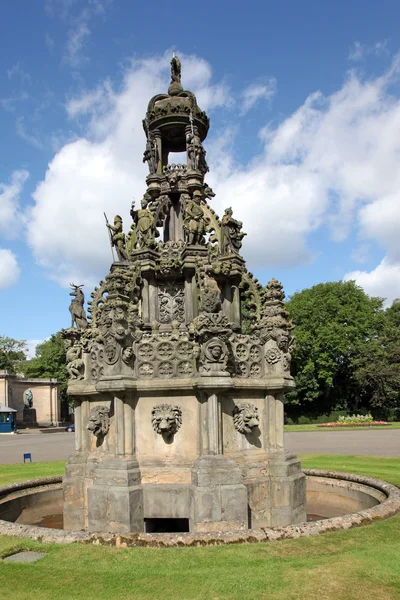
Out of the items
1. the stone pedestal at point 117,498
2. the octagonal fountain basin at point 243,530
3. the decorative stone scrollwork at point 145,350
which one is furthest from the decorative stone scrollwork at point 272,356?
the stone pedestal at point 117,498

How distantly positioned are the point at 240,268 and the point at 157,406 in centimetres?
406

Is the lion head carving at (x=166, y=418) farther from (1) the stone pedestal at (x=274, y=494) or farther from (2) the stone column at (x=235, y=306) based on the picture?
(2) the stone column at (x=235, y=306)

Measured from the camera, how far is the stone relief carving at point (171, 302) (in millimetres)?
12773

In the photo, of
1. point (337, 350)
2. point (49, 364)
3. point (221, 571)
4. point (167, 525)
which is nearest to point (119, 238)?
point (167, 525)

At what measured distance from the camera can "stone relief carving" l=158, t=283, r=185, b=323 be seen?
12.8 meters

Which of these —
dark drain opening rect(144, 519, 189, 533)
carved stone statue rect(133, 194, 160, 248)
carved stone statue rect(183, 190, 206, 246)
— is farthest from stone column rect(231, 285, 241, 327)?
dark drain opening rect(144, 519, 189, 533)

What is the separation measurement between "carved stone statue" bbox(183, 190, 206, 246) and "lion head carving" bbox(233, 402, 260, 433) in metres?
4.08

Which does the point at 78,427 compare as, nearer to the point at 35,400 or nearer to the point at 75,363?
the point at 75,363

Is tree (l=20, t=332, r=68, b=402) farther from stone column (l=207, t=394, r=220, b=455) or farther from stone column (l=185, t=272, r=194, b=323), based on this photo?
stone column (l=207, t=394, r=220, b=455)

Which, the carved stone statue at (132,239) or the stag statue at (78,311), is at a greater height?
the carved stone statue at (132,239)

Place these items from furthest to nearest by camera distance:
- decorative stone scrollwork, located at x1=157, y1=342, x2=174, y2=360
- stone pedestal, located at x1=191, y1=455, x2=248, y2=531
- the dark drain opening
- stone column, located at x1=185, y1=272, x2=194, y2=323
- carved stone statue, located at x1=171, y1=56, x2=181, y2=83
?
carved stone statue, located at x1=171, y1=56, x2=181, y2=83, stone column, located at x1=185, y1=272, x2=194, y2=323, the dark drain opening, decorative stone scrollwork, located at x1=157, y1=342, x2=174, y2=360, stone pedestal, located at x1=191, y1=455, x2=248, y2=531

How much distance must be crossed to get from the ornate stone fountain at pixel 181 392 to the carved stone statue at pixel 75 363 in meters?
0.02

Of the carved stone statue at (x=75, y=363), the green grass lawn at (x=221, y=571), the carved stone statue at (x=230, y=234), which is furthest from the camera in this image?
the carved stone statue at (x=230, y=234)

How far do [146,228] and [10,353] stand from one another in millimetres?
85029
